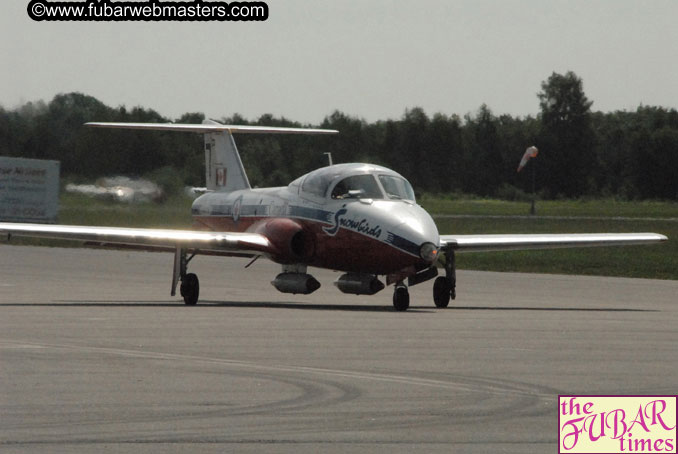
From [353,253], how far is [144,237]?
392cm

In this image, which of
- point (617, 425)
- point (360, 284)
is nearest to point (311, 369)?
point (617, 425)

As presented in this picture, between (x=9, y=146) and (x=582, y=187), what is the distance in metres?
86.7

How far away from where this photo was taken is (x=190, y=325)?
21.0 metres

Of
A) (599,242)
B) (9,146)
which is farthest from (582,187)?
(599,242)

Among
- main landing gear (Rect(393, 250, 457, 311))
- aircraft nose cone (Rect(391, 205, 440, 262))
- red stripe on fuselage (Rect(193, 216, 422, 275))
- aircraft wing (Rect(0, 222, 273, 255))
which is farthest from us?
aircraft wing (Rect(0, 222, 273, 255))

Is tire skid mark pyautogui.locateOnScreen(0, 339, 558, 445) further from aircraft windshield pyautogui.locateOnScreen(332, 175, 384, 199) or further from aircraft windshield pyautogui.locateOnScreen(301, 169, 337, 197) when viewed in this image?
aircraft windshield pyautogui.locateOnScreen(301, 169, 337, 197)

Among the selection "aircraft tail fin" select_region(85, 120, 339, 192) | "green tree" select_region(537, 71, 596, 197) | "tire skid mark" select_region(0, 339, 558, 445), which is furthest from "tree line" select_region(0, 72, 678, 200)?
"tire skid mark" select_region(0, 339, 558, 445)

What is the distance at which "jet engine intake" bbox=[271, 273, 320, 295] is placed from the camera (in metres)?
26.9

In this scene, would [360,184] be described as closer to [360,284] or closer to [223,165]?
[360,284]

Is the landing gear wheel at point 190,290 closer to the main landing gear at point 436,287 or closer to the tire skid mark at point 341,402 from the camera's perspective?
the main landing gear at point 436,287

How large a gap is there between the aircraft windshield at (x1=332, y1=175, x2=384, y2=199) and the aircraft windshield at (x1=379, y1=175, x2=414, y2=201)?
19cm

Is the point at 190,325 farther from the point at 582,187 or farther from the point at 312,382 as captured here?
the point at 582,187

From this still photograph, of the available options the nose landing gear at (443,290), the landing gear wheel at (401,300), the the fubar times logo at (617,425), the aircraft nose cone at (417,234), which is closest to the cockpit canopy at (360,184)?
the aircraft nose cone at (417,234)

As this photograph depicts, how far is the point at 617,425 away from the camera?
969 centimetres
